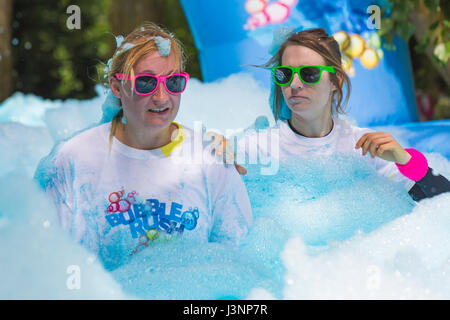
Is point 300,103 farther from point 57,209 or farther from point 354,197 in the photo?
point 57,209

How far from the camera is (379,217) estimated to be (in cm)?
118

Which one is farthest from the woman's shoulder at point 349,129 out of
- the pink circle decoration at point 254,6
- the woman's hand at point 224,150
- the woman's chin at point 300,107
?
the pink circle decoration at point 254,6

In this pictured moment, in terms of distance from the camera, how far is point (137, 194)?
3.31ft

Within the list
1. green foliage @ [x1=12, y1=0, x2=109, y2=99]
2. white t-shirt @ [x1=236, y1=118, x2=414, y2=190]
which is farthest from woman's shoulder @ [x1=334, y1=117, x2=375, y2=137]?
green foliage @ [x1=12, y1=0, x2=109, y2=99]

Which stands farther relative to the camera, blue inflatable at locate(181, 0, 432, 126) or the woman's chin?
blue inflatable at locate(181, 0, 432, 126)

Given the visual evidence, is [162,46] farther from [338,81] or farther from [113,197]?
[338,81]

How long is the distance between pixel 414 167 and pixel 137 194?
0.62 m

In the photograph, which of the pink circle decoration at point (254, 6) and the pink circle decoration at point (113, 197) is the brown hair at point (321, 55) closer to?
the pink circle decoration at point (113, 197)

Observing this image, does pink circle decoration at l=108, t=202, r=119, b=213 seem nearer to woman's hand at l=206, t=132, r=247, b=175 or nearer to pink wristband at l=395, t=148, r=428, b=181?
woman's hand at l=206, t=132, r=247, b=175

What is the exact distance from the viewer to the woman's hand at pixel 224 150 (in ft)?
3.48

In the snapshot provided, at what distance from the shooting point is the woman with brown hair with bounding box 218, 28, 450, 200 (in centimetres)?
108

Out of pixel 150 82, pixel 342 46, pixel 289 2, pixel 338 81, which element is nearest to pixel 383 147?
pixel 338 81

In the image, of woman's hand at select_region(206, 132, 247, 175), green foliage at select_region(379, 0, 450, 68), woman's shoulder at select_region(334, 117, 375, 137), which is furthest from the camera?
green foliage at select_region(379, 0, 450, 68)

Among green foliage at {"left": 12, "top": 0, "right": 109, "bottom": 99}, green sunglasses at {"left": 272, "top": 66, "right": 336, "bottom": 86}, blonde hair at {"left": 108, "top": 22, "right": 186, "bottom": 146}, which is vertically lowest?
green foliage at {"left": 12, "top": 0, "right": 109, "bottom": 99}
